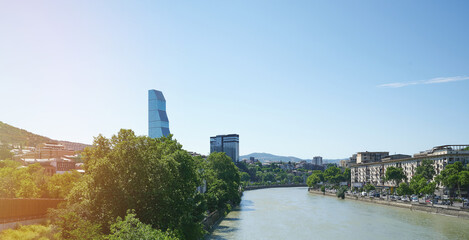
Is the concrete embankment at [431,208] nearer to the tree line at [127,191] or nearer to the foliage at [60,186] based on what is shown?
the tree line at [127,191]

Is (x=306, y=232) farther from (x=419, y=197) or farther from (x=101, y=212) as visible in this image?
(x=419, y=197)

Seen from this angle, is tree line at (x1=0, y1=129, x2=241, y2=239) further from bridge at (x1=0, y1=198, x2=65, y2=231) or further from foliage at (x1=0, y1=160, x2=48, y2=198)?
foliage at (x1=0, y1=160, x2=48, y2=198)

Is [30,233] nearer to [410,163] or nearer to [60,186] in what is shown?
[60,186]

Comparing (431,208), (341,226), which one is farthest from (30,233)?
(431,208)

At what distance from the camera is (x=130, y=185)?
31359 mm

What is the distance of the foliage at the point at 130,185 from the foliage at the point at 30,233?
292 cm

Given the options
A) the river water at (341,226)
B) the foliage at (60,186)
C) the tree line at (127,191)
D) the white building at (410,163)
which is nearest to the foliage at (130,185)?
the tree line at (127,191)

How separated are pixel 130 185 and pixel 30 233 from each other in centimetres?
741

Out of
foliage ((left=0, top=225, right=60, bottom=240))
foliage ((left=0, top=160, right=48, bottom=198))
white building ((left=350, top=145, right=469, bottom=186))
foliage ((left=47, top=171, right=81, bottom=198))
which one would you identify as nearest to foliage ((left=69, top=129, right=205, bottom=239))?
foliage ((left=0, top=225, right=60, bottom=240))

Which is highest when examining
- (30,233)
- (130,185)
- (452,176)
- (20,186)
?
(130,185)

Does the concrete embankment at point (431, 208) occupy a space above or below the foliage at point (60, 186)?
below

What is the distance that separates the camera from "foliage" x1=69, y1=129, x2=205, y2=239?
30781mm

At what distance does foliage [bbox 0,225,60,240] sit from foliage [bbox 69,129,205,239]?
9.58 ft

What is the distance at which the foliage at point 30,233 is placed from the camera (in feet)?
82.5
